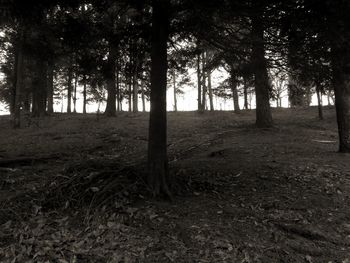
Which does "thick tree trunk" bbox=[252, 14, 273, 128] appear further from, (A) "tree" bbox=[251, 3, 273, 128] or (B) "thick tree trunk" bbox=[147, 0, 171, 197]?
(B) "thick tree trunk" bbox=[147, 0, 171, 197]

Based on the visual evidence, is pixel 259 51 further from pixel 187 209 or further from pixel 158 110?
pixel 187 209

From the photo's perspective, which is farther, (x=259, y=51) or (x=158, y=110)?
(x=259, y=51)

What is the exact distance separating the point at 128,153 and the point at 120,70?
12.1 feet

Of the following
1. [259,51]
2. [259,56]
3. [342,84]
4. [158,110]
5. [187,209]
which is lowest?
[187,209]

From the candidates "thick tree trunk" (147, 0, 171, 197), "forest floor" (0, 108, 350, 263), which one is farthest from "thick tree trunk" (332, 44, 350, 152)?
"thick tree trunk" (147, 0, 171, 197)

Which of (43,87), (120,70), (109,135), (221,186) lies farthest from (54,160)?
(43,87)

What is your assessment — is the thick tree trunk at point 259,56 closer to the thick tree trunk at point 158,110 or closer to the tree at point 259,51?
the tree at point 259,51

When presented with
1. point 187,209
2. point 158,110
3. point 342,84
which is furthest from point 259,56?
point 187,209

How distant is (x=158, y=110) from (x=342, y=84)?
470 cm

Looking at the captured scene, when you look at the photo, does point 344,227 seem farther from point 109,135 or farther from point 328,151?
point 109,135

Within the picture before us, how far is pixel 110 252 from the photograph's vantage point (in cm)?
535

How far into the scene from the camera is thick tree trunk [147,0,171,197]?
748 centimetres

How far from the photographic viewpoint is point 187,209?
688 cm

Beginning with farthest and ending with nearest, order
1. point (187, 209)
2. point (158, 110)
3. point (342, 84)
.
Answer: point (342, 84), point (158, 110), point (187, 209)
